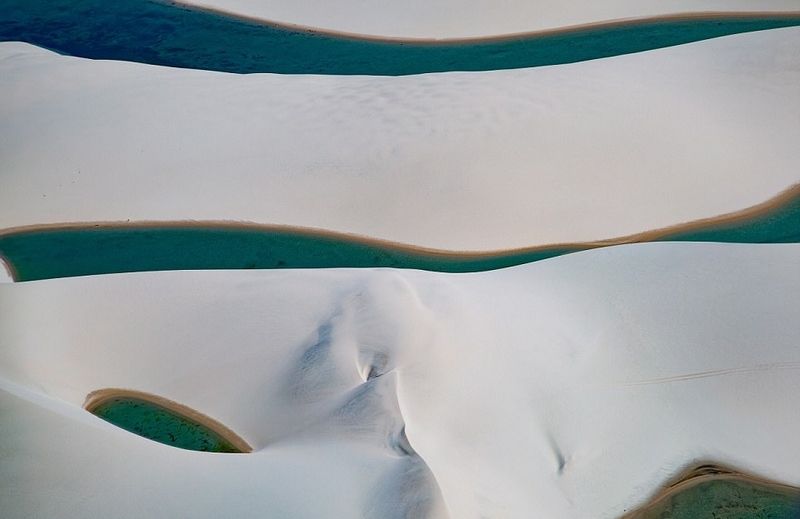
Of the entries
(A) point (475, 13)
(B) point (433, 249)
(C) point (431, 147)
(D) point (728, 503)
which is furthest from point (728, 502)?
(A) point (475, 13)

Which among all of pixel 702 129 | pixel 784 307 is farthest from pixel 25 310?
pixel 702 129

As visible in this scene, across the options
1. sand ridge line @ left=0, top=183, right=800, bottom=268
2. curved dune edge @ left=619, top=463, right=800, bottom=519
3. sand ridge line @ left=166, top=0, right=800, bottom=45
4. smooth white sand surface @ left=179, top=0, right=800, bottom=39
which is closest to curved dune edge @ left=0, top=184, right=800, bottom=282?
sand ridge line @ left=0, top=183, right=800, bottom=268

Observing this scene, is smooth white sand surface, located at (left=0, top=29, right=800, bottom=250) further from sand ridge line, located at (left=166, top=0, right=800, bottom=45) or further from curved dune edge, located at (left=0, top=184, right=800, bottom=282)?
sand ridge line, located at (left=166, top=0, right=800, bottom=45)

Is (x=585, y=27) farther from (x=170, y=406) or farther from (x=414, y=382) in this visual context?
(x=170, y=406)

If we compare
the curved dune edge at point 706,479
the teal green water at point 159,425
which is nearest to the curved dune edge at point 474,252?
the teal green water at point 159,425

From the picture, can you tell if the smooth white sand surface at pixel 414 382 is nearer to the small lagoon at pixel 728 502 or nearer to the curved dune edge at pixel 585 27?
the small lagoon at pixel 728 502

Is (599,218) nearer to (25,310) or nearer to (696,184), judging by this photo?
(696,184)
